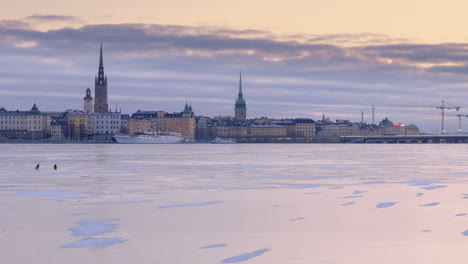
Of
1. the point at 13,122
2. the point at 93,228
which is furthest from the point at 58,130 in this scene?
the point at 93,228

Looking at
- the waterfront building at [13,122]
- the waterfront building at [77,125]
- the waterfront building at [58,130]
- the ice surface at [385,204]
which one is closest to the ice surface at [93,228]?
the ice surface at [385,204]

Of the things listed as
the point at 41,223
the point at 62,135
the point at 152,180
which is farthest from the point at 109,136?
the point at 41,223

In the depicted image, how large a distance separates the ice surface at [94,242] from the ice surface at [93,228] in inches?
22.9

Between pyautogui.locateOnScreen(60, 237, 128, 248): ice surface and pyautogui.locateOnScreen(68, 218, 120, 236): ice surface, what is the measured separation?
0.58m

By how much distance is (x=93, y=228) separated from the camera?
13352 millimetres

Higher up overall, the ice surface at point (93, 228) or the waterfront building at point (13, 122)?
the waterfront building at point (13, 122)

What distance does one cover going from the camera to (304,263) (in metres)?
10.4

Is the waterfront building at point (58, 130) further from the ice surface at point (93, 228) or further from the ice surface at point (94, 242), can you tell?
the ice surface at point (94, 242)

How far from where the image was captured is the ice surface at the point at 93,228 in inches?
504

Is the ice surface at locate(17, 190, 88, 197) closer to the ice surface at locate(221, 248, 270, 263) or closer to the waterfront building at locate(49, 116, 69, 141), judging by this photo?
the ice surface at locate(221, 248, 270, 263)

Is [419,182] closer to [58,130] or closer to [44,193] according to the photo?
[44,193]

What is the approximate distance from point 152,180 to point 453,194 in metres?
11.2

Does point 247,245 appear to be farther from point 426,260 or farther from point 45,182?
point 45,182

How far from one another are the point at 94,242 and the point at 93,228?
4.98 ft
